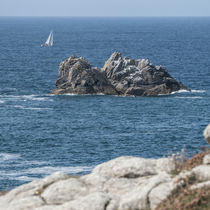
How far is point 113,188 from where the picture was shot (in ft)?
70.2

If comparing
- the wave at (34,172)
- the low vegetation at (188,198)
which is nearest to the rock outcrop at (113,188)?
the low vegetation at (188,198)

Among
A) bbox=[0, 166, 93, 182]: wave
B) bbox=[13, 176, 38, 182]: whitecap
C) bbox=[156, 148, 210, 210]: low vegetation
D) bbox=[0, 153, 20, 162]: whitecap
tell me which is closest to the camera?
bbox=[156, 148, 210, 210]: low vegetation

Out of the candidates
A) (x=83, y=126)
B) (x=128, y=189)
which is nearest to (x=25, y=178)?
(x=83, y=126)

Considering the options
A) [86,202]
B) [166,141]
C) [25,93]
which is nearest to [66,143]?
[166,141]

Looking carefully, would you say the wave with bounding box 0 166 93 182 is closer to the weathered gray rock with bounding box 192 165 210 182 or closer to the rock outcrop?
the rock outcrop

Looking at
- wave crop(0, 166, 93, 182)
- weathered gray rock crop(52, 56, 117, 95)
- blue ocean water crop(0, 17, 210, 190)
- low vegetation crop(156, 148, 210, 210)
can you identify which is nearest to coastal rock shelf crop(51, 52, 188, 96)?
weathered gray rock crop(52, 56, 117, 95)

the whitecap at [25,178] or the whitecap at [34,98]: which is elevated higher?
the whitecap at [25,178]

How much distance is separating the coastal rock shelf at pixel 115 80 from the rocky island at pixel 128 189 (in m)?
84.9

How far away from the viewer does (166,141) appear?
2840 inches

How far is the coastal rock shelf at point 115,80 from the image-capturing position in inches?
4237

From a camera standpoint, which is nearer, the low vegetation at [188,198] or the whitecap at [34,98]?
the low vegetation at [188,198]

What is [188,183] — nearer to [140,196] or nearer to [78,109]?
[140,196]

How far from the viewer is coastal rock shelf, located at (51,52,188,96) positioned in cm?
10762

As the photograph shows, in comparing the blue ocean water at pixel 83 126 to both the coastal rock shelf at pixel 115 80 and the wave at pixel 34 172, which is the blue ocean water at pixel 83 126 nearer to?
the wave at pixel 34 172
